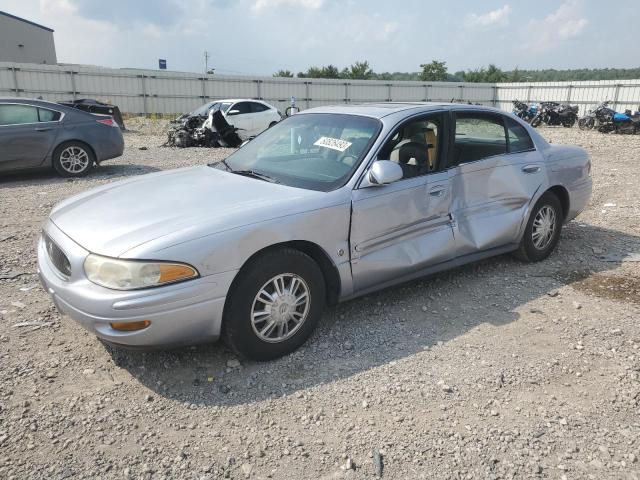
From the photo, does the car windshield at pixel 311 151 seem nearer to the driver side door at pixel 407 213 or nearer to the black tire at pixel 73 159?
the driver side door at pixel 407 213

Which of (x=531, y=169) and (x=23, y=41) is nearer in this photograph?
(x=531, y=169)

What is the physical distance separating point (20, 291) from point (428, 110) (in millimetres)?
3782

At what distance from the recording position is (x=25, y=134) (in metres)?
8.98

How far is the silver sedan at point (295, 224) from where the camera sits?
2.82m

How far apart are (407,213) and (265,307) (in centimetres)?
132

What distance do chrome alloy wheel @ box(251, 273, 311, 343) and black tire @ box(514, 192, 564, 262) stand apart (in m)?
2.61

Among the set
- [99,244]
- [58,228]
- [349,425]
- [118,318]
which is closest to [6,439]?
[118,318]

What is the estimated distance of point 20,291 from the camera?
437 cm

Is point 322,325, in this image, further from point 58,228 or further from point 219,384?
point 58,228

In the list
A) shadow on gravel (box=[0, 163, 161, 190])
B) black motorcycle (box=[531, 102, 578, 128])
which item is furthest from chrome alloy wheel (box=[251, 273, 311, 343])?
black motorcycle (box=[531, 102, 578, 128])

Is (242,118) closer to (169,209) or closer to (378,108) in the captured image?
(378,108)

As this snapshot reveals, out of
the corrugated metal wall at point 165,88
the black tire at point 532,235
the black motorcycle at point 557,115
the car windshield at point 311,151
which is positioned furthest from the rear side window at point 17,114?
the black motorcycle at point 557,115

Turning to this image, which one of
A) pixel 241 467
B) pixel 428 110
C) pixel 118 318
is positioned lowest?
pixel 241 467

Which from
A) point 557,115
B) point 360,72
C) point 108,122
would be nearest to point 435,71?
point 360,72
